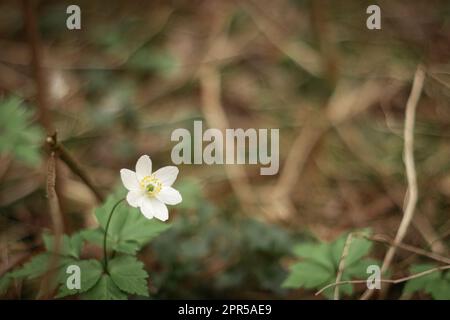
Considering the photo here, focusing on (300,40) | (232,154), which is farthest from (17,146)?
(300,40)

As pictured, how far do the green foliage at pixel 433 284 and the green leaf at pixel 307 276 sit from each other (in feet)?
0.72

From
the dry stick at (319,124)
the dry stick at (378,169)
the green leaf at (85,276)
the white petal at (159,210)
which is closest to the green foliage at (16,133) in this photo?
the green leaf at (85,276)

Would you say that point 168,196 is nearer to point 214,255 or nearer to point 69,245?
point 69,245

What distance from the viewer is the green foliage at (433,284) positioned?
1.20 m

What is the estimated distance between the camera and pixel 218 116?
207 centimetres

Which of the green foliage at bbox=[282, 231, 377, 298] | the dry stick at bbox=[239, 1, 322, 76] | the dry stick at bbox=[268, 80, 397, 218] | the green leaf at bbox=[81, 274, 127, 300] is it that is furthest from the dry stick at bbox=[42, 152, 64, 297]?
the dry stick at bbox=[239, 1, 322, 76]

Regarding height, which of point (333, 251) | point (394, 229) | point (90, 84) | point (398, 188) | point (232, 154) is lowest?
point (333, 251)

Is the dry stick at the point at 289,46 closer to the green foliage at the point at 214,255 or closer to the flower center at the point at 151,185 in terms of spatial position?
the green foliage at the point at 214,255

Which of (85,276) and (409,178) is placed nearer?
(85,276)

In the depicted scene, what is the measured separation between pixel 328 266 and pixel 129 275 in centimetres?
54

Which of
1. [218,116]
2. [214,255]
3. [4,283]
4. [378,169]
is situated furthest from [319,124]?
[4,283]

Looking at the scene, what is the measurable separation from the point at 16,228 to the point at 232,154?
0.83 metres

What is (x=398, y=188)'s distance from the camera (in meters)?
1.78
